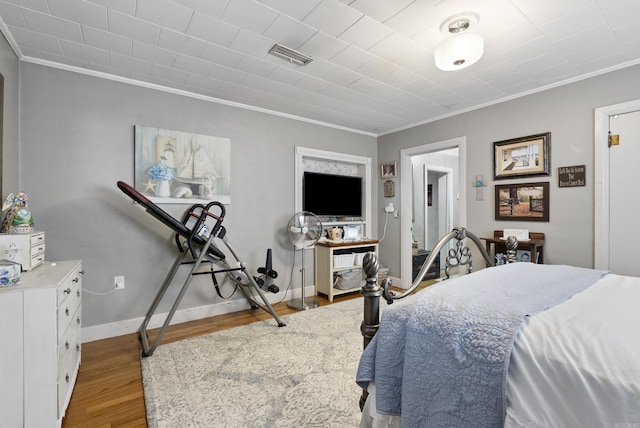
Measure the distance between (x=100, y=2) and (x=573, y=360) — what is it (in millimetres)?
2739

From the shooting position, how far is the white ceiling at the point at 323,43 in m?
1.78

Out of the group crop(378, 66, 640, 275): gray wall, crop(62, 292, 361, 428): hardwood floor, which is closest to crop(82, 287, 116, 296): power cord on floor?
crop(62, 292, 361, 428): hardwood floor

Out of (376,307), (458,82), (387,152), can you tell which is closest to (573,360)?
(376,307)

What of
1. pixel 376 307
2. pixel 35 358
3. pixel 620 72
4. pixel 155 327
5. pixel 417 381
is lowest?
pixel 155 327

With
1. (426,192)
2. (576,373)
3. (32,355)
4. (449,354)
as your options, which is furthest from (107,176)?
(426,192)

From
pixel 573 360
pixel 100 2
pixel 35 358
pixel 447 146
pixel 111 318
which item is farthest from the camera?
pixel 447 146

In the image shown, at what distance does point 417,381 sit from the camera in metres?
1.01

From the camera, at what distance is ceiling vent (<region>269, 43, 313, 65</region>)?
86.7 inches

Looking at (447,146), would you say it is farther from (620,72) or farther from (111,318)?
(111,318)

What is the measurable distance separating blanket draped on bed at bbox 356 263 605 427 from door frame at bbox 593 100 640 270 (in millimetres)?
1827

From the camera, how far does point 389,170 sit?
4426mm

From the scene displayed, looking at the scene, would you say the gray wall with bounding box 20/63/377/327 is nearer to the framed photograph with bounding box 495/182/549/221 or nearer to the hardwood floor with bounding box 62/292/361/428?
the hardwood floor with bounding box 62/292/361/428

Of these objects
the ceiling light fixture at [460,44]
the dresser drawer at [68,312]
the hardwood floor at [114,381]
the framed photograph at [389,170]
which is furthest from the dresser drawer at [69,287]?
the framed photograph at [389,170]

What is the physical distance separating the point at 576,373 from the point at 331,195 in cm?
342
